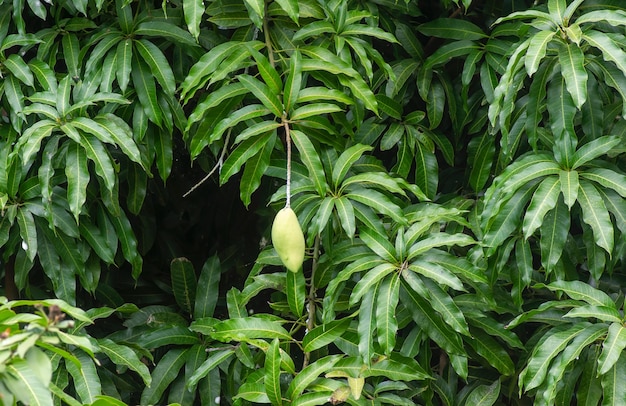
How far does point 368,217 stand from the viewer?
192 centimetres

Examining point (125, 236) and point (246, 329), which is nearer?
point (246, 329)

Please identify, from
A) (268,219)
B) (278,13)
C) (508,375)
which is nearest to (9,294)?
(268,219)

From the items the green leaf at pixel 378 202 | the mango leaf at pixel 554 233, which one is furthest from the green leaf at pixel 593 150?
the green leaf at pixel 378 202

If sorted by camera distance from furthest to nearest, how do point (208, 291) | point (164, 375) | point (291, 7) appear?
1. point (208, 291)
2. point (164, 375)
3. point (291, 7)

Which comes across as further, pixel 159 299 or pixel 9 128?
pixel 159 299

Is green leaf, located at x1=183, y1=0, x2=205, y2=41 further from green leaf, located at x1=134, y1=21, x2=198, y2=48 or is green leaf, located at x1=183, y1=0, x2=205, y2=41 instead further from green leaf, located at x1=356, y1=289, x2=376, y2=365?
green leaf, located at x1=356, y1=289, x2=376, y2=365

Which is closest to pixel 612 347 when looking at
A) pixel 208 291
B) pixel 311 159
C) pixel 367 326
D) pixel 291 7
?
pixel 367 326

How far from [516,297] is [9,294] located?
131 centimetres

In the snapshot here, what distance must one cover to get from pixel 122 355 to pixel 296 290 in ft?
1.48

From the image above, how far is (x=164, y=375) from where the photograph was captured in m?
2.19

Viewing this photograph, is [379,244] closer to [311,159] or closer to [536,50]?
[311,159]

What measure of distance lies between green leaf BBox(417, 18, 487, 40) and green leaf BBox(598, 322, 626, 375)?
810mm

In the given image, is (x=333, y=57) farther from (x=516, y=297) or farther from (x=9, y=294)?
(x=9, y=294)

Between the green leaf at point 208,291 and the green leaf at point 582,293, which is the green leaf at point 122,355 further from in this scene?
the green leaf at point 582,293
